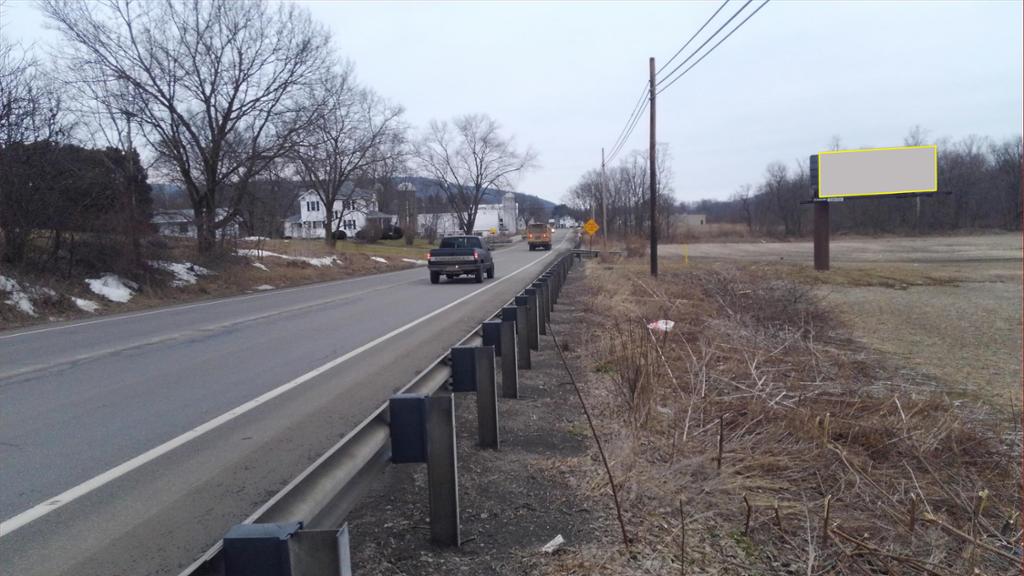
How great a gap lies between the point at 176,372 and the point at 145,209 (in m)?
18.0

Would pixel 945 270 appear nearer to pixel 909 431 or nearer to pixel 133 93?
pixel 909 431

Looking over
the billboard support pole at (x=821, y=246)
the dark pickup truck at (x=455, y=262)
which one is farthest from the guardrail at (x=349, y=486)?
the billboard support pole at (x=821, y=246)

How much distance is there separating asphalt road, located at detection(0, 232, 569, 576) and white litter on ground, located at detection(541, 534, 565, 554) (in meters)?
1.90

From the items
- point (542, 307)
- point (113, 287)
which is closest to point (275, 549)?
point (542, 307)

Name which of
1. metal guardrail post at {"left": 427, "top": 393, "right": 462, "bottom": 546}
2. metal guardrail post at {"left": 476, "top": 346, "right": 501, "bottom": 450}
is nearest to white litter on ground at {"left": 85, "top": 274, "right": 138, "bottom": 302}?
metal guardrail post at {"left": 476, "top": 346, "right": 501, "bottom": 450}

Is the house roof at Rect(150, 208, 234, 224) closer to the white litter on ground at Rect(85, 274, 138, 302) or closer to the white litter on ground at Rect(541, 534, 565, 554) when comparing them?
the white litter on ground at Rect(85, 274, 138, 302)

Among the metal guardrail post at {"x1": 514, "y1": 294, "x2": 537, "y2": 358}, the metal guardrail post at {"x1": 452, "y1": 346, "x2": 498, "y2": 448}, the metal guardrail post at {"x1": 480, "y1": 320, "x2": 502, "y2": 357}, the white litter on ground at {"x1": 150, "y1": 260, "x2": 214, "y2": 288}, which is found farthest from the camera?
the white litter on ground at {"x1": 150, "y1": 260, "x2": 214, "y2": 288}

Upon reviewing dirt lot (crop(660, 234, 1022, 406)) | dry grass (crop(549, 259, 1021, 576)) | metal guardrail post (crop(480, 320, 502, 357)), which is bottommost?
dirt lot (crop(660, 234, 1022, 406))

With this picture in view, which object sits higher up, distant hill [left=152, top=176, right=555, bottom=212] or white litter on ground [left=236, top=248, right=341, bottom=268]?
distant hill [left=152, top=176, right=555, bottom=212]

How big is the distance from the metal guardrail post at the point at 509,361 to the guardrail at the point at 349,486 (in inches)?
24.3

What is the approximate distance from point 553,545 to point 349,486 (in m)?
1.42

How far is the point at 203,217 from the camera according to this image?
28.7 metres

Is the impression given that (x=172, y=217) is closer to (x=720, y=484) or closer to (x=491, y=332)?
(x=491, y=332)

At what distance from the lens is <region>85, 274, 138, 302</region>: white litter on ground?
66.4ft
